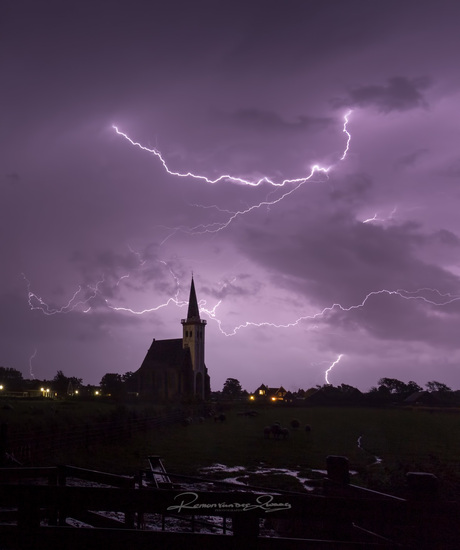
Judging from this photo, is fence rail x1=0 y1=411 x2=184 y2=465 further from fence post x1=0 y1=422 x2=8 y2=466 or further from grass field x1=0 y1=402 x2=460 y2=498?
Result: grass field x1=0 y1=402 x2=460 y2=498

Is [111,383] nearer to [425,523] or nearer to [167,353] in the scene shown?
[167,353]

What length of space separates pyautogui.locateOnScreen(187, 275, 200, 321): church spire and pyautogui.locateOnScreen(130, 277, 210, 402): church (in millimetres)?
1917

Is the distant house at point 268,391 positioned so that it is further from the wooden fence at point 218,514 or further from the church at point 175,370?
the wooden fence at point 218,514

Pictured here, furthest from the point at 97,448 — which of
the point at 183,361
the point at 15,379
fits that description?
the point at 15,379

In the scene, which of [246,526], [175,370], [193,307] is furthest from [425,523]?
[193,307]

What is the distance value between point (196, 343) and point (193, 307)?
1067cm

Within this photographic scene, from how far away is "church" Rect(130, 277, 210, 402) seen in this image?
108 metres

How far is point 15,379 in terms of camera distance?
16575 cm

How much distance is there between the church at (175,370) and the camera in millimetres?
108188

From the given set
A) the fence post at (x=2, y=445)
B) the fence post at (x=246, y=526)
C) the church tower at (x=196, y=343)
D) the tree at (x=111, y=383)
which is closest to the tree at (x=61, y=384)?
the tree at (x=111, y=383)

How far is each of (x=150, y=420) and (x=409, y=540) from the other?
3361 centimetres

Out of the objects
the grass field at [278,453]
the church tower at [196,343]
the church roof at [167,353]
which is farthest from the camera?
the church tower at [196,343]

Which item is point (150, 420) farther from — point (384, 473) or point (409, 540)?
point (409, 540)

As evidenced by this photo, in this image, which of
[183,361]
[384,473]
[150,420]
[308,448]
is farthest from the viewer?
[183,361]
